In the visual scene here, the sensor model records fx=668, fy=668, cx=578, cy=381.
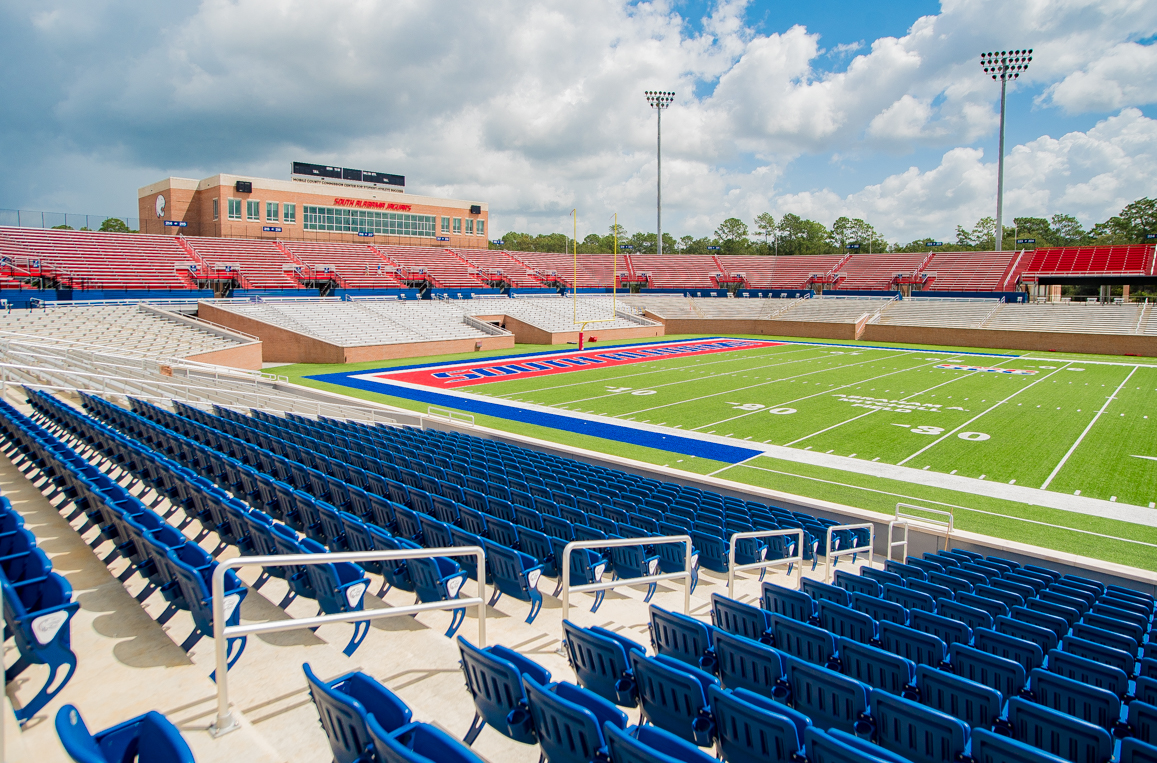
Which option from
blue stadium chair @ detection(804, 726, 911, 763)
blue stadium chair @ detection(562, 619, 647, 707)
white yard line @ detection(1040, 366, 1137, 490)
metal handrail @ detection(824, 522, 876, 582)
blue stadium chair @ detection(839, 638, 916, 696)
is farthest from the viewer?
white yard line @ detection(1040, 366, 1137, 490)

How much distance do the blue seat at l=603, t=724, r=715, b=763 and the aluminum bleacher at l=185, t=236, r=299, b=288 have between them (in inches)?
1814

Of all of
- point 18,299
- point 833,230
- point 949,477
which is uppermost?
point 833,230

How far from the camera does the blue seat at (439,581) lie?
18.0 ft

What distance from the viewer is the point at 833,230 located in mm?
120438

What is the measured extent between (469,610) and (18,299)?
35.2 meters

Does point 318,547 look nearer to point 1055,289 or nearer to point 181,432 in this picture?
point 181,432

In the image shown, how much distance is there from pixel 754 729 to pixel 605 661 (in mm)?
1104

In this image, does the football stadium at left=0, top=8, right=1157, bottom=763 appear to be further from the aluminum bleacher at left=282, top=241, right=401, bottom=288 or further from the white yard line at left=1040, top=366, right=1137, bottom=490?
the aluminum bleacher at left=282, top=241, right=401, bottom=288

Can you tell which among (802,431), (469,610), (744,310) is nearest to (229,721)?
→ (469,610)

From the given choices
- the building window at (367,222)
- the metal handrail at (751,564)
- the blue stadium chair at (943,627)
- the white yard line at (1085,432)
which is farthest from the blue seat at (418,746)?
the building window at (367,222)

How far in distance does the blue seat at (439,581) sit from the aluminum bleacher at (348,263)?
46609mm

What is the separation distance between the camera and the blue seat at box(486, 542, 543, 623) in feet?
20.3

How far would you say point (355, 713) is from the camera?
2.83 m

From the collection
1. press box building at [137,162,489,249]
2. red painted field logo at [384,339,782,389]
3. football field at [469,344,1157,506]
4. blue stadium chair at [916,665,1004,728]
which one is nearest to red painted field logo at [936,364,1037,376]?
football field at [469,344,1157,506]
